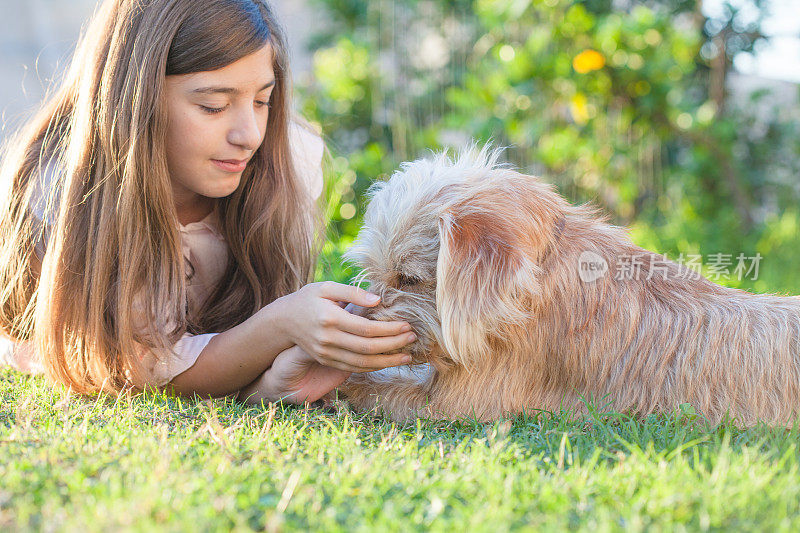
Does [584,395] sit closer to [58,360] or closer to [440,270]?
[440,270]

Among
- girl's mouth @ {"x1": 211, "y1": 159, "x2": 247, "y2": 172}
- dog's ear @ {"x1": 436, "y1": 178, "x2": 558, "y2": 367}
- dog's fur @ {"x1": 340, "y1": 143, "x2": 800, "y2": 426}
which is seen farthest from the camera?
girl's mouth @ {"x1": 211, "y1": 159, "x2": 247, "y2": 172}

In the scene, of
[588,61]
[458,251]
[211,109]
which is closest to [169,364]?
[211,109]

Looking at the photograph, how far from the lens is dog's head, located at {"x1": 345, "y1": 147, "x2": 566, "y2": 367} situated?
2109 mm

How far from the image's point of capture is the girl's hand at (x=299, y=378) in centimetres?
243

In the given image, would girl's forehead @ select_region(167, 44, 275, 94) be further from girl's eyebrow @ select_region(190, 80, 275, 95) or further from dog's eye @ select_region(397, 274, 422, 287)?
dog's eye @ select_region(397, 274, 422, 287)

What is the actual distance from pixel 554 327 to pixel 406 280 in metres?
0.49

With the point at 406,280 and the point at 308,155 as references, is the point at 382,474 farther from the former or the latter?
the point at 308,155

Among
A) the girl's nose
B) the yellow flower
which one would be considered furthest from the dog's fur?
the yellow flower

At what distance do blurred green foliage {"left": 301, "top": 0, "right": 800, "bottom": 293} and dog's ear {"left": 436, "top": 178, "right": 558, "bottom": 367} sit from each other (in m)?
2.31

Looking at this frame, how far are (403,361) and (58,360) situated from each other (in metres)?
1.19

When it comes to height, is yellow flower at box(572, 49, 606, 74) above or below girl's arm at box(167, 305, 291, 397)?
above

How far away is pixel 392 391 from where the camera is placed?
93.7 inches

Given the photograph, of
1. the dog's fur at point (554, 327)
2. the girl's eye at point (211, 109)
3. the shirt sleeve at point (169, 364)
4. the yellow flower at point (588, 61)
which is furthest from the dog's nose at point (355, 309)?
the yellow flower at point (588, 61)

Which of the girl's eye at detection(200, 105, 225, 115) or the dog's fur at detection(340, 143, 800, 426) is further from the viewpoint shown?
the girl's eye at detection(200, 105, 225, 115)
